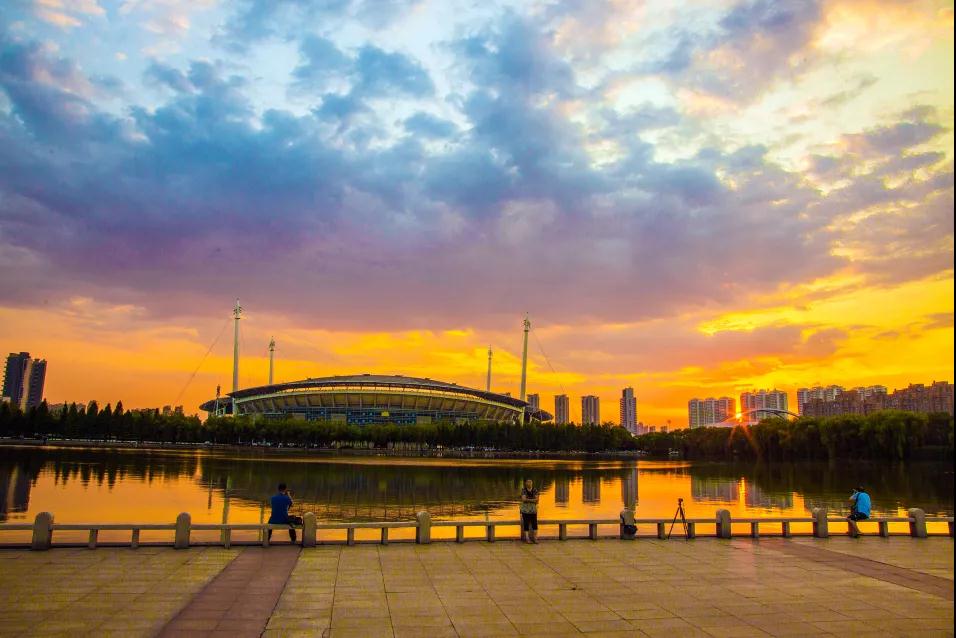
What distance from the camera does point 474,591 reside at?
1336 cm

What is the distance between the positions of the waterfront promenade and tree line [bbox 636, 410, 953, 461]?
2568 inches

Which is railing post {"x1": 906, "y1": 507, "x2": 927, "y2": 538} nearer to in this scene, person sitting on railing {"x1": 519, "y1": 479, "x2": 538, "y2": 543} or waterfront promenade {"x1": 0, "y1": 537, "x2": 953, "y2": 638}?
waterfront promenade {"x1": 0, "y1": 537, "x2": 953, "y2": 638}

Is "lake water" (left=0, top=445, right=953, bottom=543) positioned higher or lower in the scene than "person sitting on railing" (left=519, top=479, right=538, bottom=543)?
lower

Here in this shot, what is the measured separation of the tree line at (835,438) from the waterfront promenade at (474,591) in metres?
65.2

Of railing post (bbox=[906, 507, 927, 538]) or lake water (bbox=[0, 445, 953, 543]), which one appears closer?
railing post (bbox=[906, 507, 927, 538])

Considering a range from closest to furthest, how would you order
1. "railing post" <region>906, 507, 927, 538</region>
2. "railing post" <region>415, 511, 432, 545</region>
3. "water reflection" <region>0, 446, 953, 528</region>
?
1. "railing post" <region>415, 511, 432, 545</region>
2. "railing post" <region>906, 507, 927, 538</region>
3. "water reflection" <region>0, 446, 953, 528</region>

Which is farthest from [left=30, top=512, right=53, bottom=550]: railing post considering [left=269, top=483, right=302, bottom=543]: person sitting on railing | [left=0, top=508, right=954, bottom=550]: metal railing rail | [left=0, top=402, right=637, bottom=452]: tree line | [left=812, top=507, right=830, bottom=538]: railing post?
[left=0, top=402, right=637, bottom=452]: tree line

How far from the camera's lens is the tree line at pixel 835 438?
8650cm

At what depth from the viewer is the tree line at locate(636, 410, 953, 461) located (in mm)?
86500

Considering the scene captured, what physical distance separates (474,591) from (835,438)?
94998 millimetres

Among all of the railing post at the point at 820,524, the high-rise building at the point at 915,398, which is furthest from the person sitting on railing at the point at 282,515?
the high-rise building at the point at 915,398

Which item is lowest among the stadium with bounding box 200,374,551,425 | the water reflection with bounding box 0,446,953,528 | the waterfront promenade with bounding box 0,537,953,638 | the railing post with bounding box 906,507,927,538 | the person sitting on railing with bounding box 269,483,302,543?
the water reflection with bounding box 0,446,953,528

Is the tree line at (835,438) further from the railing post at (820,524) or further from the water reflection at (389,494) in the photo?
the railing post at (820,524)

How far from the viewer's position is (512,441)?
142375 millimetres
